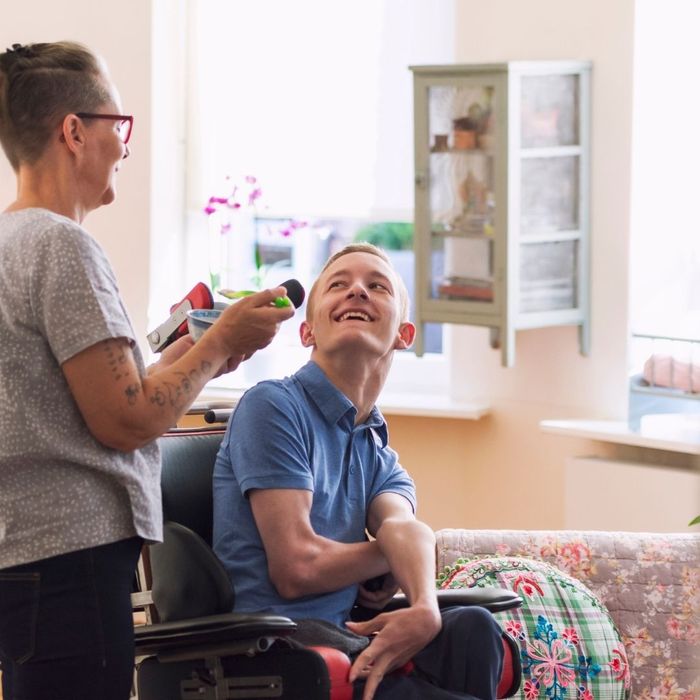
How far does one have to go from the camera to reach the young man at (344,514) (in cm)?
205

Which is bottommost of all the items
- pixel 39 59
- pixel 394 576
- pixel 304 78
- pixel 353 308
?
pixel 394 576

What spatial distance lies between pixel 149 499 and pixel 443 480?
259 centimetres

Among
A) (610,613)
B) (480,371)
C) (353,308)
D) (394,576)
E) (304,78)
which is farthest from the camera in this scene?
(304,78)

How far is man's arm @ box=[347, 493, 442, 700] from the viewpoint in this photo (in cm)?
200

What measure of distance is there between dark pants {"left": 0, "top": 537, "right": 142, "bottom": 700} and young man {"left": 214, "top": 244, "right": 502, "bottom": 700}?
0.40m

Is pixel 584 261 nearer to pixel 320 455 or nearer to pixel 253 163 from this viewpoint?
pixel 253 163

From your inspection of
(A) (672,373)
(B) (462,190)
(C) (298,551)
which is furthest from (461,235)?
(C) (298,551)

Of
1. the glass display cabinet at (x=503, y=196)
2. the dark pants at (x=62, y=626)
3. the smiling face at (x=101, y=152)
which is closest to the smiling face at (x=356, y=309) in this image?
the smiling face at (x=101, y=152)

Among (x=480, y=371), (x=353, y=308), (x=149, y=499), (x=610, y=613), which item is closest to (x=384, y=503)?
(x=353, y=308)

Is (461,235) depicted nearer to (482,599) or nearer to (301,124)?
(301,124)

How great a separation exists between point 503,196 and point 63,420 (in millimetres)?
2262

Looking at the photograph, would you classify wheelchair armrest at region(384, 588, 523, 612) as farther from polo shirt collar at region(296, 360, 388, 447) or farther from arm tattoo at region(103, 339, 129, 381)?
arm tattoo at region(103, 339, 129, 381)

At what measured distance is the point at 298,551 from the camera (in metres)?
2.05

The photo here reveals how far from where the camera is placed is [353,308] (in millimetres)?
2295
